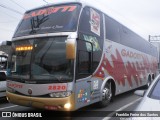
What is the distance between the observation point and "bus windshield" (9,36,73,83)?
746cm

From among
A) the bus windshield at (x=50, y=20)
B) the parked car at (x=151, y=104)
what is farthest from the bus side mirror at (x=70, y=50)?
the parked car at (x=151, y=104)

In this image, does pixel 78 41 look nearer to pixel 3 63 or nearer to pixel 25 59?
pixel 25 59

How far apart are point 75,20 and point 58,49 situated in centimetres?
110

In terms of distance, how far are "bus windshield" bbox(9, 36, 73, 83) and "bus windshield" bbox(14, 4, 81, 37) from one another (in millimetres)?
375

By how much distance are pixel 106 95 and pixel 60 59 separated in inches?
130

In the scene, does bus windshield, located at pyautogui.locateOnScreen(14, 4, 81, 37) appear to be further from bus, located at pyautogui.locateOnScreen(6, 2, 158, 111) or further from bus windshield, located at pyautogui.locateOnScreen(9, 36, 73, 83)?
bus windshield, located at pyautogui.locateOnScreen(9, 36, 73, 83)

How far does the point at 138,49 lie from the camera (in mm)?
16203

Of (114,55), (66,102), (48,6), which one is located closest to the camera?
(66,102)

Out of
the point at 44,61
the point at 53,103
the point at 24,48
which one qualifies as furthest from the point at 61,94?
the point at 24,48

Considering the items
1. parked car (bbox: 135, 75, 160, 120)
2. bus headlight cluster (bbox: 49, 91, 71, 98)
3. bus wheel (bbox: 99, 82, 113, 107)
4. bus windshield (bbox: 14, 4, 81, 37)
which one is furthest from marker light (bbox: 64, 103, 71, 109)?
bus wheel (bbox: 99, 82, 113, 107)

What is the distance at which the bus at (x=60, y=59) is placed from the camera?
7371 millimetres

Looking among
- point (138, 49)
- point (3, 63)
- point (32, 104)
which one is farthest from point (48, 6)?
point (138, 49)

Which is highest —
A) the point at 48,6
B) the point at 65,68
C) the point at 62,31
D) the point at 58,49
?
the point at 48,6

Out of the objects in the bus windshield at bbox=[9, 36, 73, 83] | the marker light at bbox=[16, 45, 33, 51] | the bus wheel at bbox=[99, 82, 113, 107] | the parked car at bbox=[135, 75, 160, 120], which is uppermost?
the marker light at bbox=[16, 45, 33, 51]
